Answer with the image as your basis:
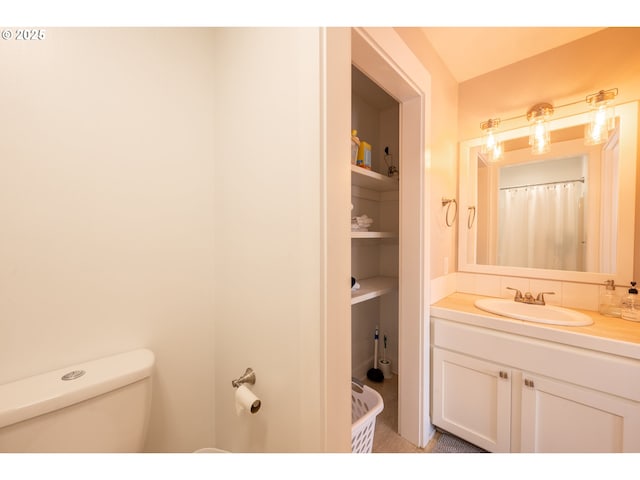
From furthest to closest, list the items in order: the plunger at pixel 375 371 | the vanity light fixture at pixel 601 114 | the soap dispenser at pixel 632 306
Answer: the plunger at pixel 375 371, the vanity light fixture at pixel 601 114, the soap dispenser at pixel 632 306

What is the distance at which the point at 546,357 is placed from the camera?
3.38 ft

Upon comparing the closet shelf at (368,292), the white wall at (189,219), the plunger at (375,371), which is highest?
the white wall at (189,219)

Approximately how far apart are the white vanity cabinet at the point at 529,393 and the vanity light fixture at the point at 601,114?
112 centimetres

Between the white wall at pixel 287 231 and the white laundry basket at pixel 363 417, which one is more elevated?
the white wall at pixel 287 231

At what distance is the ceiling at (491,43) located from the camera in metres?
1.26

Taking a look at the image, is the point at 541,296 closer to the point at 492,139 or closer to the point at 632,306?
the point at 632,306

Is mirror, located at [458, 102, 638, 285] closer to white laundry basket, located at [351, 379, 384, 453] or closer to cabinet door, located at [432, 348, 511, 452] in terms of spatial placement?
cabinet door, located at [432, 348, 511, 452]

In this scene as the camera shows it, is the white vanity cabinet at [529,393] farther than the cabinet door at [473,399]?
No

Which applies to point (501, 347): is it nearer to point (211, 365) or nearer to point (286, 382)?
point (286, 382)

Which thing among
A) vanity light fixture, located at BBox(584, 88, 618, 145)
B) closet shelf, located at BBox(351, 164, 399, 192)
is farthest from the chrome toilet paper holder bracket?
vanity light fixture, located at BBox(584, 88, 618, 145)

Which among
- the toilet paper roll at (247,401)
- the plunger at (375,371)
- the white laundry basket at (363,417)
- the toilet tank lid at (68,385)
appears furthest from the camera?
the plunger at (375,371)

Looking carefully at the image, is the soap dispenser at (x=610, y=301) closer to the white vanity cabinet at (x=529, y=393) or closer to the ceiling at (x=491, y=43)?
the white vanity cabinet at (x=529, y=393)

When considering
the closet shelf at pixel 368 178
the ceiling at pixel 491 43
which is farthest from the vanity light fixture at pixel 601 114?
the closet shelf at pixel 368 178

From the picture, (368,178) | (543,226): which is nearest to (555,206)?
(543,226)
